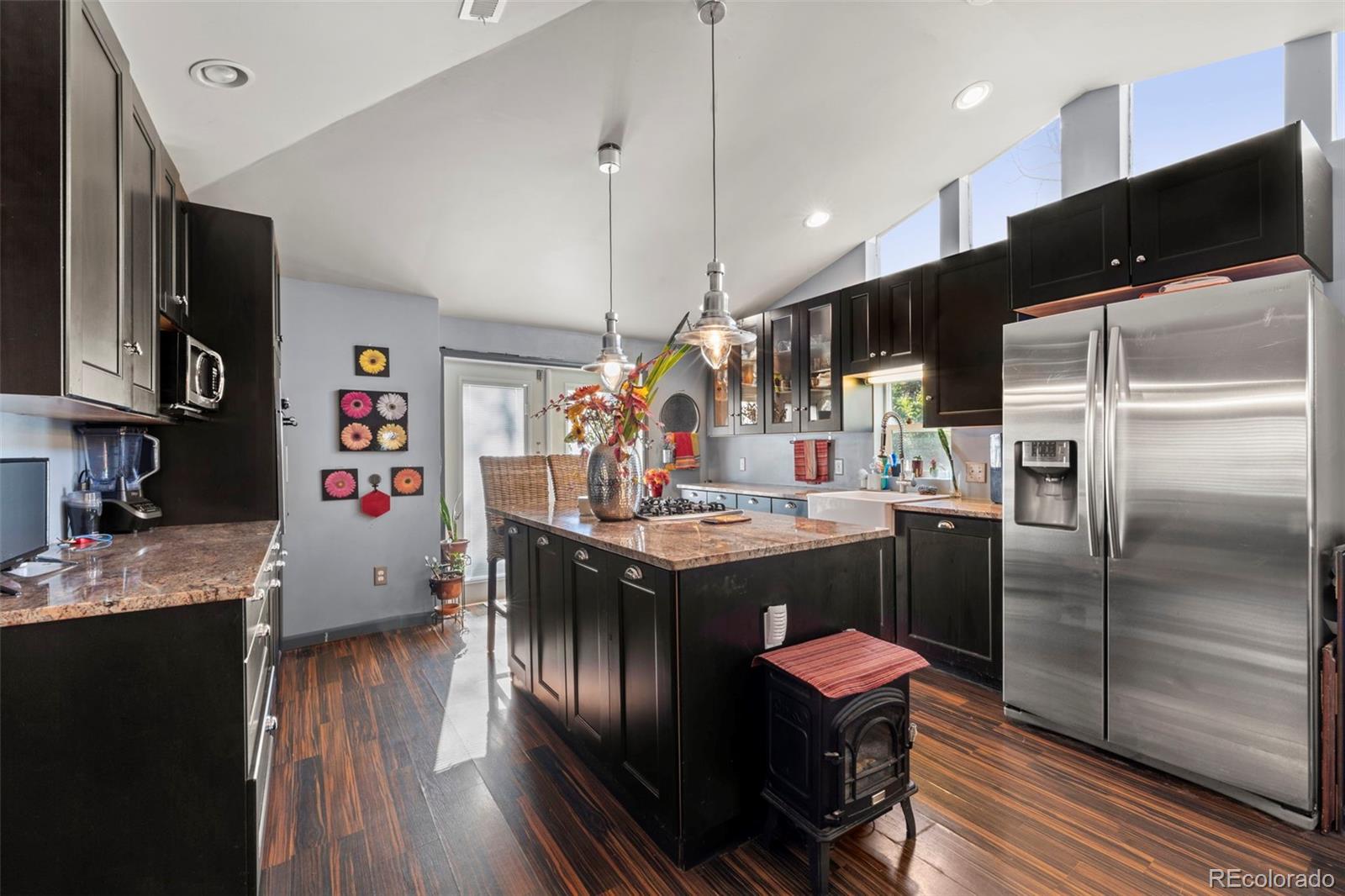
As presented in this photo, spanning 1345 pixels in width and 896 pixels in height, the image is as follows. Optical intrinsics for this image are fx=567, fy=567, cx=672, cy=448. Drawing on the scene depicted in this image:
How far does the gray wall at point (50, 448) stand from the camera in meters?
1.58

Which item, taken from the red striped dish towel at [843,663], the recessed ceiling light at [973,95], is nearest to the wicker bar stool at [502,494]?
the red striped dish towel at [843,663]

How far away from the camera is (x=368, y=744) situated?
8.05 ft

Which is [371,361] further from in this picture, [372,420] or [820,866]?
[820,866]

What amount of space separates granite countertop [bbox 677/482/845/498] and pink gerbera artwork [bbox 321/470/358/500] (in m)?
A: 2.82

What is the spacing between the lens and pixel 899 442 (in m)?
4.03

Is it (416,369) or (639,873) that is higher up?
(416,369)

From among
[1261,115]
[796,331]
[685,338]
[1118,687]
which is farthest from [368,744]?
[1261,115]

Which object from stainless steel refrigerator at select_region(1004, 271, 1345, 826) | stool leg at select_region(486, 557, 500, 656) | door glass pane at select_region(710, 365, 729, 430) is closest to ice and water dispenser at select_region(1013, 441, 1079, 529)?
stainless steel refrigerator at select_region(1004, 271, 1345, 826)

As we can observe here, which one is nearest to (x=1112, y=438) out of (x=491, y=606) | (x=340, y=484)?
(x=491, y=606)

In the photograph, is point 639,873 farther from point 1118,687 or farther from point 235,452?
point 235,452

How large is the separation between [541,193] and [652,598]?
2403 millimetres

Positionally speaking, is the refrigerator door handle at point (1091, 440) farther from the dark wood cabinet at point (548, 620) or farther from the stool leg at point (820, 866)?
the dark wood cabinet at point (548, 620)

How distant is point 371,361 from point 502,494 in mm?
1351

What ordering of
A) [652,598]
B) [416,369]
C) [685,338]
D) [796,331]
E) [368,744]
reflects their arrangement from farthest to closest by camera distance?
[796,331], [416,369], [368,744], [685,338], [652,598]
